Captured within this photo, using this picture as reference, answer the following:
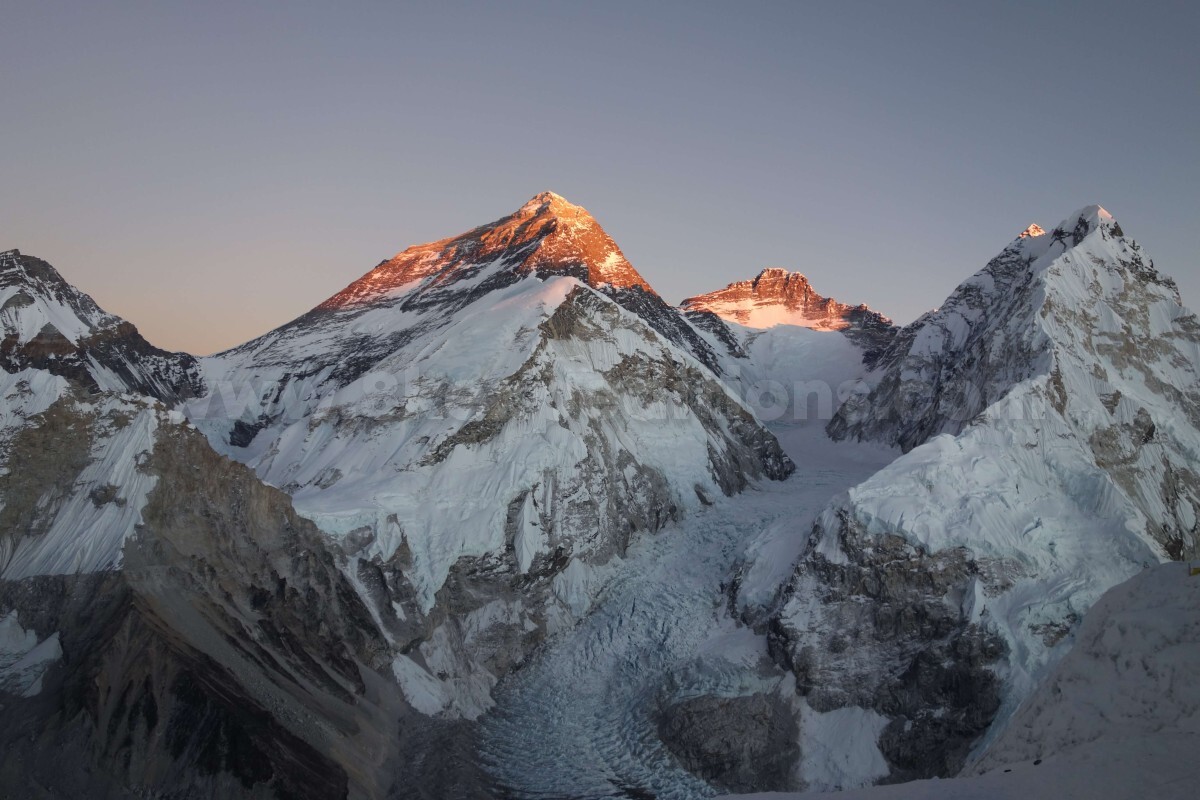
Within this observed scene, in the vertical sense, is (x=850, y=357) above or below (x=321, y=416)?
above

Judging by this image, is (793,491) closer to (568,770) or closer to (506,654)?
(506,654)

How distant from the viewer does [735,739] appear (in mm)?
35062

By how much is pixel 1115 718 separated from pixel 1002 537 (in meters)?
28.5

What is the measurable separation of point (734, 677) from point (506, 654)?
12.9 meters

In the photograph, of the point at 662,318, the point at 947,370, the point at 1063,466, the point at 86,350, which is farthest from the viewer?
the point at 662,318

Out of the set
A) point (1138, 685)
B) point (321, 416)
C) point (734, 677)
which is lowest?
point (734, 677)

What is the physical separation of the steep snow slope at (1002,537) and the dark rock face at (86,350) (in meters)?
41.8

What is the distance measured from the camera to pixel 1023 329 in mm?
53562

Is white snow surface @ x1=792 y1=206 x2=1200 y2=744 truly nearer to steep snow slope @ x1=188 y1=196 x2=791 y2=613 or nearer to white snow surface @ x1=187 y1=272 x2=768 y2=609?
steep snow slope @ x1=188 y1=196 x2=791 y2=613

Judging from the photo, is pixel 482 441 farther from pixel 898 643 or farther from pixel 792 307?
pixel 792 307

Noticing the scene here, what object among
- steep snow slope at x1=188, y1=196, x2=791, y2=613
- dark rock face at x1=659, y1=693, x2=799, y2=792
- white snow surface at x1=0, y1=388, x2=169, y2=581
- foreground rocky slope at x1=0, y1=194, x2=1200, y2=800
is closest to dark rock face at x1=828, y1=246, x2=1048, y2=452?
foreground rocky slope at x1=0, y1=194, x2=1200, y2=800

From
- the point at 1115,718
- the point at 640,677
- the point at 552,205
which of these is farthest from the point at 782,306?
the point at 1115,718

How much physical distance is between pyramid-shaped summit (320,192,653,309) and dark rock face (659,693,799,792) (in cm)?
5490

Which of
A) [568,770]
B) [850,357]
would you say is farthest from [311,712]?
[850,357]
